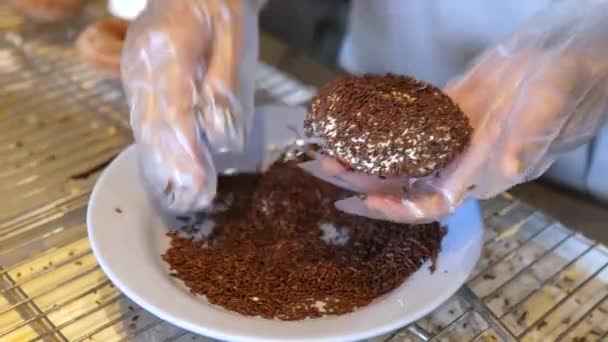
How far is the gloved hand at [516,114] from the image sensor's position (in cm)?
69

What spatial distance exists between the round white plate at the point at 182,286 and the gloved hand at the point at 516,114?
6 centimetres

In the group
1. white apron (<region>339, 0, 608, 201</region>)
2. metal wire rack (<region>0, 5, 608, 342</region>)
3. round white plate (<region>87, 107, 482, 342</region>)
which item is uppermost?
white apron (<region>339, 0, 608, 201</region>)

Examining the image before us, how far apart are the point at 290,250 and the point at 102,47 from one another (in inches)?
19.4

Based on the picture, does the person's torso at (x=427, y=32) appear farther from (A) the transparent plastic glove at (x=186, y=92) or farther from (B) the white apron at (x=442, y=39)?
(A) the transparent plastic glove at (x=186, y=92)

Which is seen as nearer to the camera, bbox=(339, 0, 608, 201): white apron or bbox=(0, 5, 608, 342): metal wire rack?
bbox=(0, 5, 608, 342): metal wire rack

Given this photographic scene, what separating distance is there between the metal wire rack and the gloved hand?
0.13 meters

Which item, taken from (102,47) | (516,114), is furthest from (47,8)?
(516,114)

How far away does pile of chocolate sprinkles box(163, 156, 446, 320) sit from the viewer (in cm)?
70

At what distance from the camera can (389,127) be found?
0.67 m

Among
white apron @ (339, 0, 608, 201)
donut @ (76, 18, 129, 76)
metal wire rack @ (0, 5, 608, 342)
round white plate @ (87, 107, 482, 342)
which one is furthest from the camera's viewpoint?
donut @ (76, 18, 129, 76)

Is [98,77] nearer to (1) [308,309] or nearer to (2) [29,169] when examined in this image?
(2) [29,169]

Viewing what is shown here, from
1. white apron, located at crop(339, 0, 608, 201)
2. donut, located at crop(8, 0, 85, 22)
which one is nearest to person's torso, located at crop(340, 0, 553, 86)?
white apron, located at crop(339, 0, 608, 201)

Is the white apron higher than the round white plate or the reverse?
higher

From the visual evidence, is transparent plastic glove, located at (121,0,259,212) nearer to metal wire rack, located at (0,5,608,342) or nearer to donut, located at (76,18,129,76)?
metal wire rack, located at (0,5,608,342)
